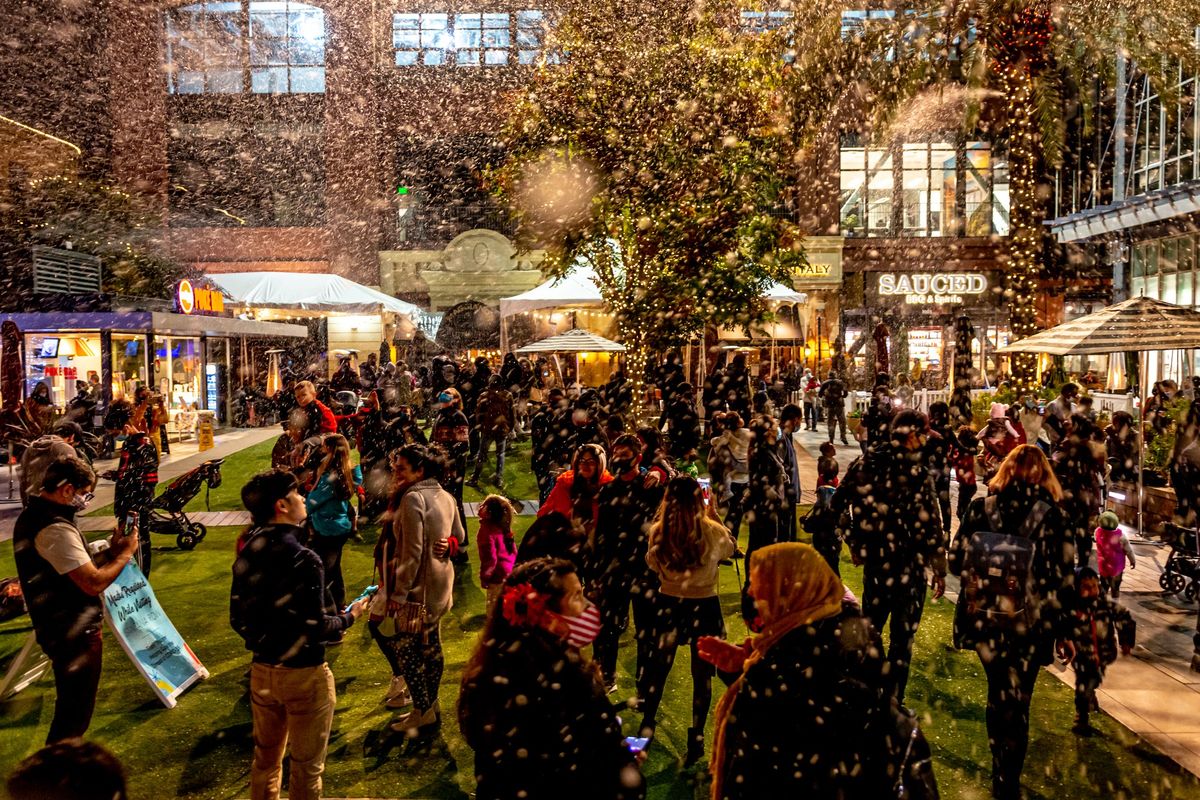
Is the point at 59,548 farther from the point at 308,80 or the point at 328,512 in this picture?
the point at 308,80

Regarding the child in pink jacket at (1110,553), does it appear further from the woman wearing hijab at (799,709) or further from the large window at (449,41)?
the large window at (449,41)

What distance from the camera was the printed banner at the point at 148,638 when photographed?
19.1 ft

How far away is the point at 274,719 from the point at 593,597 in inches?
87.1

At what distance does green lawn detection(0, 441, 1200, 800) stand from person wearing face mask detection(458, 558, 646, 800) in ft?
7.47

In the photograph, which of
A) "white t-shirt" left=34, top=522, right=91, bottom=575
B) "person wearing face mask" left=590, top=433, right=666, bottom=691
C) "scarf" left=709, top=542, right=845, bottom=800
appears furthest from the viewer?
"person wearing face mask" left=590, top=433, right=666, bottom=691

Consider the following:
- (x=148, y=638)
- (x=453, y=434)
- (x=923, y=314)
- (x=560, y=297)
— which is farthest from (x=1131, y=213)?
(x=148, y=638)

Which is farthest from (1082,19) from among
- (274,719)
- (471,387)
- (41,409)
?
(41,409)

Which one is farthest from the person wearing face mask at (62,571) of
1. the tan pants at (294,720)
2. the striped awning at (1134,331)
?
the striped awning at (1134,331)

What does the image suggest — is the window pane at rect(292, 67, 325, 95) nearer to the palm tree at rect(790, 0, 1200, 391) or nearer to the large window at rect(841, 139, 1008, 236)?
the large window at rect(841, 139, 1008, 236)

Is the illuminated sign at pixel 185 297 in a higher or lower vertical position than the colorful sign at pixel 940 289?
lower

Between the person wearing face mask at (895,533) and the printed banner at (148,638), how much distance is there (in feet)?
14.4

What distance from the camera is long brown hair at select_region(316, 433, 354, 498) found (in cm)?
683

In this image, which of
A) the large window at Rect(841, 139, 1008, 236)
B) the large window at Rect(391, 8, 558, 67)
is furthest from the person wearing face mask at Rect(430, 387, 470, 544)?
the large window at Rect(391, 8, 558, 67)

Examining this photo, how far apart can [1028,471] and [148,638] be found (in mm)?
5385
